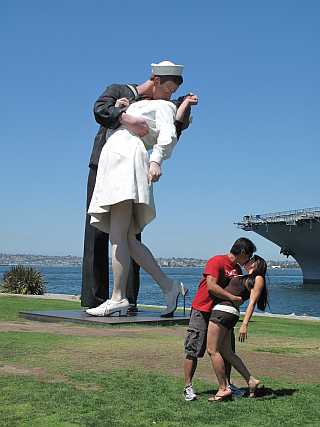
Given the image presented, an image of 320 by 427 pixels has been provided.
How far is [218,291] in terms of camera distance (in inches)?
205

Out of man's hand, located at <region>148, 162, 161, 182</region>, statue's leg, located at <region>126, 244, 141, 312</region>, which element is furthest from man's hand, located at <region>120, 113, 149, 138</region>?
statue's leg, located at <region>126, 244, 141, 312</region>

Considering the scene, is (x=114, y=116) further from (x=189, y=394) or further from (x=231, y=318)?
(x=189, y=394)

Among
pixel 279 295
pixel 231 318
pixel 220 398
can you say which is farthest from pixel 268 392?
pixel 279 295

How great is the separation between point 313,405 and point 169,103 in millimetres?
5501

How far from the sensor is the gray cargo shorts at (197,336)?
5.32m

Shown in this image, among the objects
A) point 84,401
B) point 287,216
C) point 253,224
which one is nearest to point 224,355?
point 84,401

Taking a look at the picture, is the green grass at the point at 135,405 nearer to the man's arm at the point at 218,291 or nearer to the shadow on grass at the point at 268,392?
the shadow on grass at the point at 268,392

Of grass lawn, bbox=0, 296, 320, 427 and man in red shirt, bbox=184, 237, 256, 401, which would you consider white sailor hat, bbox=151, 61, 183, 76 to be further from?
man in red shirt, bbox=184, 237, 256, 401

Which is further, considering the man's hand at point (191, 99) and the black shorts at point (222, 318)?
the man's hand at point (191, 99)

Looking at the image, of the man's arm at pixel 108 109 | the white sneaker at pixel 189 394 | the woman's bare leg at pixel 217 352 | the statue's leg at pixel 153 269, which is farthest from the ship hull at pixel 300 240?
the white sneaker at pixel 189 394

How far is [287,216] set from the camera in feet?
186

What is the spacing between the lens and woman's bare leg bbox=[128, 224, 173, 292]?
1000cm

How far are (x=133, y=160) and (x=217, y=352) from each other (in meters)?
4.52

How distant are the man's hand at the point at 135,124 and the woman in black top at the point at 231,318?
14.8 ft
